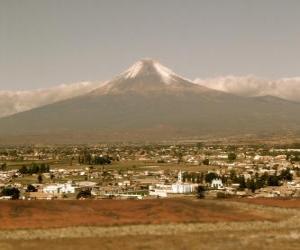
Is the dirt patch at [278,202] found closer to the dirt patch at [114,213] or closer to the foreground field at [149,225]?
the foreground field at [149,225]

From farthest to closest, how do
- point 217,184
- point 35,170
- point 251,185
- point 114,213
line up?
point 35,170
point 217,184
point 251,185
point 114,213

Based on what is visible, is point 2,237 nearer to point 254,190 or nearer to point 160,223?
point 160,223

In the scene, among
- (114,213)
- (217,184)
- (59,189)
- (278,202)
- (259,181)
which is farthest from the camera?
(217,184)

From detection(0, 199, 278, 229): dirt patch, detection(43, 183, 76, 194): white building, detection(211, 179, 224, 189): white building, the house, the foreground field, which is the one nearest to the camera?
the foreground field

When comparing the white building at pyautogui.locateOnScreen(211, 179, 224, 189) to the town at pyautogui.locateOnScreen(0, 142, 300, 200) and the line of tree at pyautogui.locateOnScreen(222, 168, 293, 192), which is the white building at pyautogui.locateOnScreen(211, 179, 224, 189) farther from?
the line of tree at pyautogui.locateOnScreen(222, 168, 293, 192)

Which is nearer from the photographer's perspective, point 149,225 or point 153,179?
point 149,225

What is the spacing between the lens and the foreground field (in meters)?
38.8

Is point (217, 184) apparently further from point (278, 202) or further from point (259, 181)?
point (278, 202)

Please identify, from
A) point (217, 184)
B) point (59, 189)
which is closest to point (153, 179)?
point (217, 184)

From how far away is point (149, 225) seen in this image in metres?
42.7

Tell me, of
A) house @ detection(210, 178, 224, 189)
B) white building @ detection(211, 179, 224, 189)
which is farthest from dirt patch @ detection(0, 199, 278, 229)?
white building @ detection(211, 179, 224, 189)

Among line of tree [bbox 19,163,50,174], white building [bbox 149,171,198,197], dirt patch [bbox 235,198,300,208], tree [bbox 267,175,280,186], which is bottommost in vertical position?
white building [bbox 149,171,198,197]

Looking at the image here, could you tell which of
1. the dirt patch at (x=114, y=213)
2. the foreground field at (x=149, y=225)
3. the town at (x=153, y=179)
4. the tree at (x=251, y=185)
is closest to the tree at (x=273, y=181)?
the town at (x=153, y=179)

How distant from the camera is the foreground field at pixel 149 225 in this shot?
3884 cm
